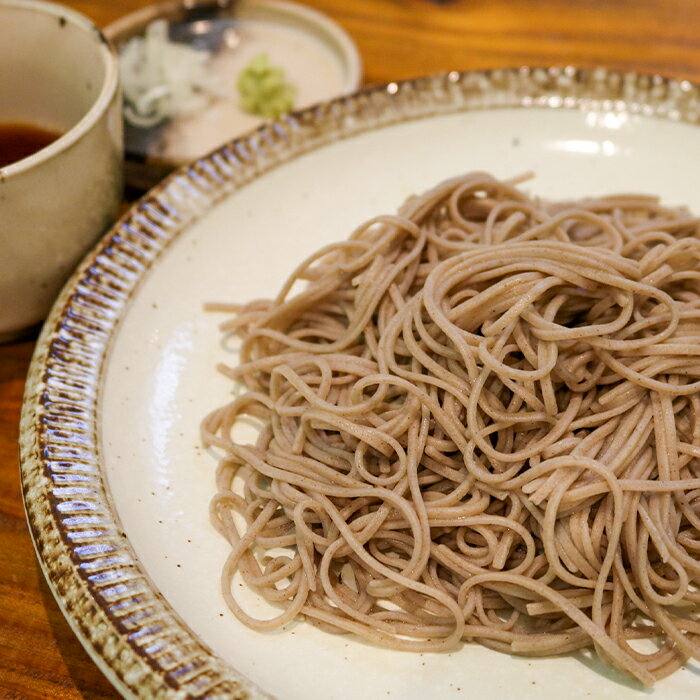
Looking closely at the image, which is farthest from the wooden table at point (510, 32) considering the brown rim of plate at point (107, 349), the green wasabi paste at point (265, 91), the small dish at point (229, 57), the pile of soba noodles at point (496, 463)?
the pile of soba noodles at point (496, 463)

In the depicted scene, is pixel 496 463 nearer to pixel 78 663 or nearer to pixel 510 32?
pixel 78 663

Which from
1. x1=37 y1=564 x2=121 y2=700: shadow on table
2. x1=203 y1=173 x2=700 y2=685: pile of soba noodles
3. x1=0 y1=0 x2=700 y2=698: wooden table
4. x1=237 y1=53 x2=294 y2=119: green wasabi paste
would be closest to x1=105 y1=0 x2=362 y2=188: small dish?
x1=237 y1=53 x2=294 y2=119: green wasabi paste

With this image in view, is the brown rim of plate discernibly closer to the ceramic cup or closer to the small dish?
the ceramic cup

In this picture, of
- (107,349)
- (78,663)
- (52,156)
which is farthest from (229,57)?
(78,663)

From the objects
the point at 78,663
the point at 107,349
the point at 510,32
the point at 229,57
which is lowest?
the point at 78,663

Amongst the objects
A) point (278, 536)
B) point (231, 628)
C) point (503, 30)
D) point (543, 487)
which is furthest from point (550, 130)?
point (231, 628)

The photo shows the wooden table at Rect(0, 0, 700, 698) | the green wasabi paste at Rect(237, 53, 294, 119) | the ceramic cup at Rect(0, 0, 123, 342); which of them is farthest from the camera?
the wooden table at Rect(0, 0, 700, 698)
